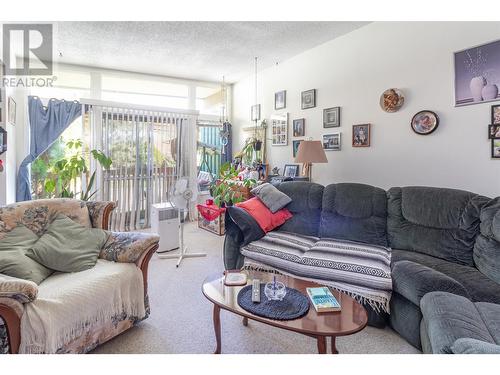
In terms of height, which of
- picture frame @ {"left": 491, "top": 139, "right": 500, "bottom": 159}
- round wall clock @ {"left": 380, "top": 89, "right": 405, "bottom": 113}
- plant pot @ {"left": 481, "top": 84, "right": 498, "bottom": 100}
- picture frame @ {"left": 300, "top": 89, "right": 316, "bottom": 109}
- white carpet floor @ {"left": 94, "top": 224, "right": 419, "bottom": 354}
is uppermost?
picture frame @ {"left": 300, "top": 89, "right": 316, "bottom": 109}

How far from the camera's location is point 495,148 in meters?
2.32

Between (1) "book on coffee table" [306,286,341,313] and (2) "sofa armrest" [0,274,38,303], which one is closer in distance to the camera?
(2) "sofa armrest" [0,274,38,303]

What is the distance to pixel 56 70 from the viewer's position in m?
4.37

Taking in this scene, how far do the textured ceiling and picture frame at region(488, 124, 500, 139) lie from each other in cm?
169

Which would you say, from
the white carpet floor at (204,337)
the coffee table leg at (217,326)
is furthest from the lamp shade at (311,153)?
the coffee table leg at (217,326)

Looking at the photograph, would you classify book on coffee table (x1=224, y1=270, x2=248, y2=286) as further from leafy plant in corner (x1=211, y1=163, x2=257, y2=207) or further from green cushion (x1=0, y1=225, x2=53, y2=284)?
leafy plant in corner (x1=211, y1=163, x2=257, y2=207)

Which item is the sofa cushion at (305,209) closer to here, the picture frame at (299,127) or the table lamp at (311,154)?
the table lamp at (311,154)

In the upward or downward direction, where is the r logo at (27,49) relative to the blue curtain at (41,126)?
upward

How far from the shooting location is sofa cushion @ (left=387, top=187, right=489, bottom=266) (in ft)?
7.15

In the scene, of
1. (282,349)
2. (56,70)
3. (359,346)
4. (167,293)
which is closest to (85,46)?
(56,70)

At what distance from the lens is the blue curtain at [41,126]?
3994mm

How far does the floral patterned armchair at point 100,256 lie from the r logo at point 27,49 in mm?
2245

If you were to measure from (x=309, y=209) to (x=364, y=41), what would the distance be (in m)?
1.94

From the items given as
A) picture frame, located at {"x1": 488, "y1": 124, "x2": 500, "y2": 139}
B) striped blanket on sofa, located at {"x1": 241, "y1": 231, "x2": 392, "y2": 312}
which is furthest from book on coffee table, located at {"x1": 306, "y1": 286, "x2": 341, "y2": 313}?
picture frame, located at {"x1": 488, "y1": 124, "x2": 500, "y2": 139}
